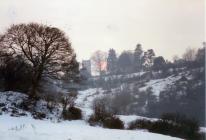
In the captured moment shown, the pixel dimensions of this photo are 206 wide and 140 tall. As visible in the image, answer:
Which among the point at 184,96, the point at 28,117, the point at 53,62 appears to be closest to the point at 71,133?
the point at 28,117

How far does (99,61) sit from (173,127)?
98002mm

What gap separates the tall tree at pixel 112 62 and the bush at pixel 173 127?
9179 cm

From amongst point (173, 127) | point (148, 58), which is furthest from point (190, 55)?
point (173, 127)

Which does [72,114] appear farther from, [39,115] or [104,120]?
[104,120]

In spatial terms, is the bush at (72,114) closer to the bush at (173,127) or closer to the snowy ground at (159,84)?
the bush at (173,127)

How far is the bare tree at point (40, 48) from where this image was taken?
37.3 metres

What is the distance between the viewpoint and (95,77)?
5044 inches

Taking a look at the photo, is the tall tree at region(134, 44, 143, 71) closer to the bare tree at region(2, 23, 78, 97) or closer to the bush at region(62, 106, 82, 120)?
the bare tree at region(2, 23, 78, 97)

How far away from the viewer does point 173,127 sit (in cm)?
3519

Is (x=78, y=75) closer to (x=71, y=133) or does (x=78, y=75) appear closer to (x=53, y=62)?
(x=53, y=62)

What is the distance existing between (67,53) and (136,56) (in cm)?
8925

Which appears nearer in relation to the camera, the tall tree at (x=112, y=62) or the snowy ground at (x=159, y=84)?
the snowy ground at (x=159, y=84)

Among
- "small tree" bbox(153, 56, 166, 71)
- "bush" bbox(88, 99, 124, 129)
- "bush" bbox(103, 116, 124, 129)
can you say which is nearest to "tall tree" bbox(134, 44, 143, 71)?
"small tree" bbox(153, 56, 166, 71)

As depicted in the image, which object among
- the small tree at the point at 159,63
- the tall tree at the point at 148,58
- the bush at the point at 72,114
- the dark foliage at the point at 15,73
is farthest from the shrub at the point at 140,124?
the tall tree at the point at 148,58
